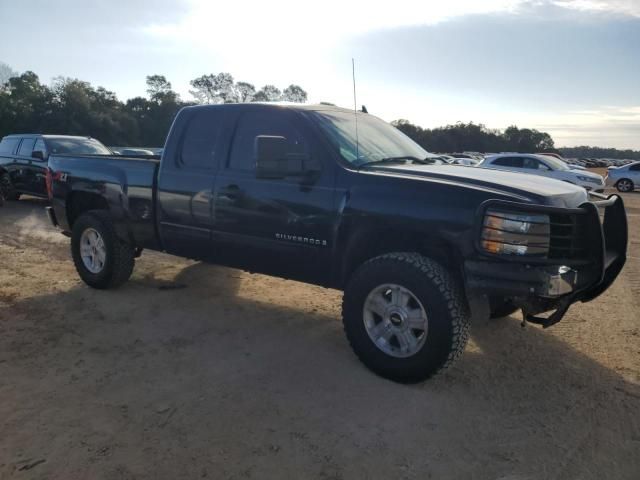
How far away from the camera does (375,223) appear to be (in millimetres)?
3592

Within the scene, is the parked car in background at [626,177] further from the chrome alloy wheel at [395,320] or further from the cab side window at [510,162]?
the chrome alloy wheel at [395,320]

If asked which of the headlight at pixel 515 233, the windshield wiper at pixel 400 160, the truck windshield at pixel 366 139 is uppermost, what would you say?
the truck windshield at pixel 366 139

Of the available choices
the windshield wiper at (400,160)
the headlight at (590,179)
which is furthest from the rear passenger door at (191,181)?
the headlight at (590,179)

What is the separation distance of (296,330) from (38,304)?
2.71 m

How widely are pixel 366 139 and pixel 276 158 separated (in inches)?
38.2

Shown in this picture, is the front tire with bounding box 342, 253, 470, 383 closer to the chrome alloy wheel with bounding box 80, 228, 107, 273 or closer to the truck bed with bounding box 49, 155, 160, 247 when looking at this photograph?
the truck bed with bounding box 49, 155, 160, 247

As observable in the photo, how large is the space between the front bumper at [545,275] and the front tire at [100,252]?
3.85 meters

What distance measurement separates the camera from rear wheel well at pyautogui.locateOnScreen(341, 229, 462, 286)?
3.53 meters

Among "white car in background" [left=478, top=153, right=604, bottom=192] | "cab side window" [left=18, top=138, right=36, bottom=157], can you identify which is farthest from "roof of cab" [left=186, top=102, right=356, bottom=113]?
"white car in background" [left=478, top=153, right=604, bottom=192]

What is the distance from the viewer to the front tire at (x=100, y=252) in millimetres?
5445

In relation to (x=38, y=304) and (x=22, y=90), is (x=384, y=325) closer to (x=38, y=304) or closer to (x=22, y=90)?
(x=38, y=304)

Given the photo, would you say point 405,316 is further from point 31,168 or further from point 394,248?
point 31,168

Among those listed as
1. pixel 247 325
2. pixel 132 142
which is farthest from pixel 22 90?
pixel 247 325

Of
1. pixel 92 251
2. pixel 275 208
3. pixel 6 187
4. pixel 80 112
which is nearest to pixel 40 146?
pixel 6 187
